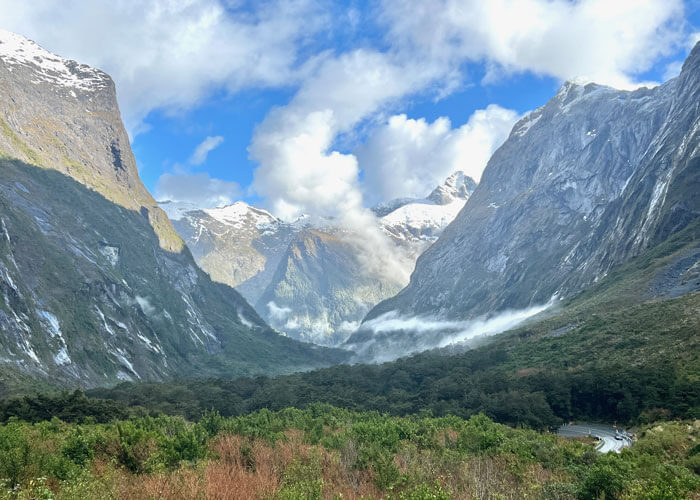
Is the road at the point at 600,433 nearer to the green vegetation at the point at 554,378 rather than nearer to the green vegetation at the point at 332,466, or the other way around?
the green vegetation at the point at 554,378

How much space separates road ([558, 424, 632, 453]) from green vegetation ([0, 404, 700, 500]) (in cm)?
1845

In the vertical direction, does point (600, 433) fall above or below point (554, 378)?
below

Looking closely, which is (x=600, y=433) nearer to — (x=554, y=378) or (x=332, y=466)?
(x=554, y=378)

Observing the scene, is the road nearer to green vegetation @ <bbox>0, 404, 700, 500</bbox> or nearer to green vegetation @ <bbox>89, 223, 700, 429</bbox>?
green vegetation @ <bbox>89, 223, 700, 429</bbox>

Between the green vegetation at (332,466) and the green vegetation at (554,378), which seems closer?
the green vegetation at (332,466)

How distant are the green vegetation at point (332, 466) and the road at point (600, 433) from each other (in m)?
18.5

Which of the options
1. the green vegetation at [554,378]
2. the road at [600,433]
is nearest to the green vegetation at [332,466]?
the road at [600,433]

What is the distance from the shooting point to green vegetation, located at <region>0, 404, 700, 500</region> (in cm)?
2523

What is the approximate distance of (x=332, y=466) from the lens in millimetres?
37938

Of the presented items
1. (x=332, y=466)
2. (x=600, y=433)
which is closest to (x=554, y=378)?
(x=600, y=433)

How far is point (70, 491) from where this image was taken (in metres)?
20.4

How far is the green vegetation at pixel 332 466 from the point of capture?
25.2 m

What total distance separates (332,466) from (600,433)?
221ft

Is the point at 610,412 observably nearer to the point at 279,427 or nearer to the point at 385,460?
the point at 279,427
